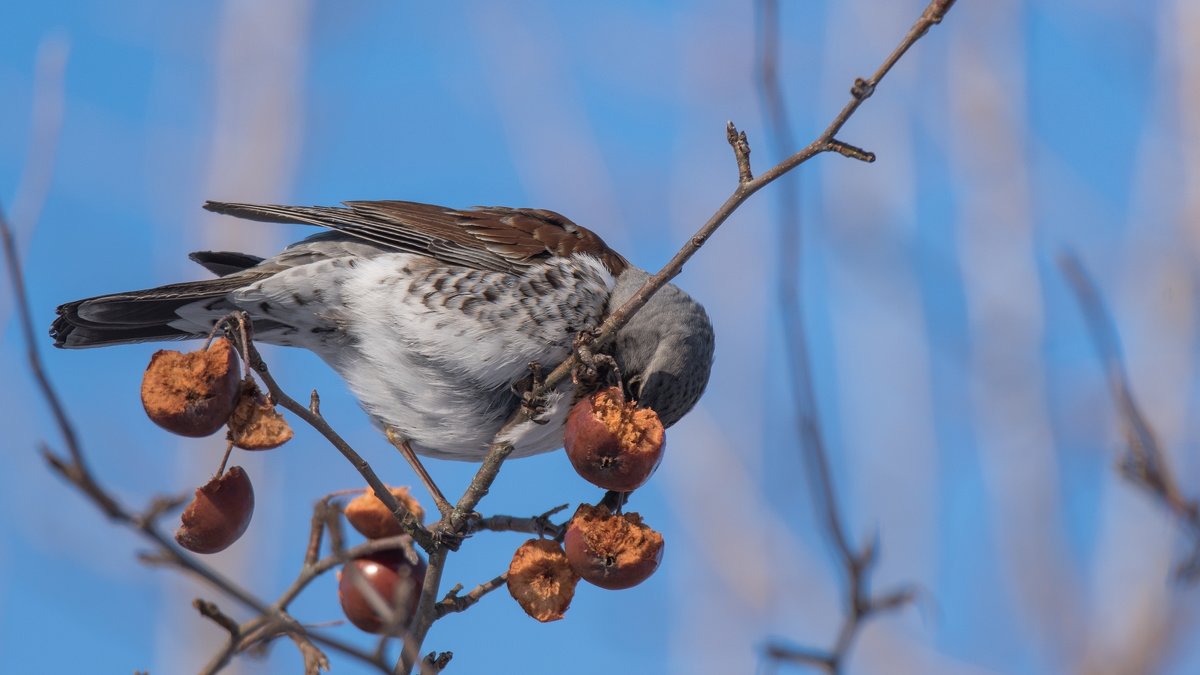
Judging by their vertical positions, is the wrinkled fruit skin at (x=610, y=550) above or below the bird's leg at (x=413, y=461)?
below

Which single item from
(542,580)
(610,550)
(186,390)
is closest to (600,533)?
(610,550)

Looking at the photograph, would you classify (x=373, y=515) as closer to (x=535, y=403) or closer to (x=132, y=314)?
(x=535, y=403)

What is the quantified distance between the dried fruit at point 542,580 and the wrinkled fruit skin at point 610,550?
64mm

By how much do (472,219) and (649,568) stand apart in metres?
1.99

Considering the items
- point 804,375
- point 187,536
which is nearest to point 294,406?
point 187,536

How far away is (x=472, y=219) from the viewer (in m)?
4.71

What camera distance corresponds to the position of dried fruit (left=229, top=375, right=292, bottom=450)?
300cm

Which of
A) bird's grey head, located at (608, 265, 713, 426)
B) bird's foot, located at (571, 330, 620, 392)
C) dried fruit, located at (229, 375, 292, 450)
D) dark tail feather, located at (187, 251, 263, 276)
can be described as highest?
dark tail feather, located at (187, 251, 263, 276)

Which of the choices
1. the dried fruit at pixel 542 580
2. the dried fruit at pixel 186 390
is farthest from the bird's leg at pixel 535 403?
the dried fruit at pixel 186 390

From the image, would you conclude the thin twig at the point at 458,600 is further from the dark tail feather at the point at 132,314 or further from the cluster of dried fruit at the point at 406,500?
the dark tail feather at the point at 132,314

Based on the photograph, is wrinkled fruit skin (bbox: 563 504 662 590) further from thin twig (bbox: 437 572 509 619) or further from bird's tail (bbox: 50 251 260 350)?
bird's tail (bbox: 50 251 260 350)

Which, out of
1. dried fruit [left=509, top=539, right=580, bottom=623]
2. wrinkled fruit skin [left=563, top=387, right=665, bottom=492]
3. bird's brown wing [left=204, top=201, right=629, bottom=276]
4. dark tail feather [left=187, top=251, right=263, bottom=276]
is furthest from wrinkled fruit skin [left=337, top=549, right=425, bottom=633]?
dark tail feather [left=187, top=251, right=263, bottom=276]

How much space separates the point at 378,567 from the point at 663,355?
1.38 meters

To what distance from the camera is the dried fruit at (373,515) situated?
3573 mm
